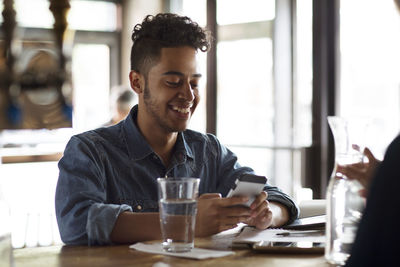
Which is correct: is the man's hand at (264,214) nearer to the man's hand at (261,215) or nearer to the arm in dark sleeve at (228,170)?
the man's hand at (261,215)

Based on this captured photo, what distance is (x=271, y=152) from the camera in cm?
534

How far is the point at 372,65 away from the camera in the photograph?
4633 mm

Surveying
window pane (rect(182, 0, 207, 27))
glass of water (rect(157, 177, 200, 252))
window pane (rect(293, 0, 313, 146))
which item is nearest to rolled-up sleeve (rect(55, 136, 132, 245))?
glass of water (rect(157, 177, 200, 252))

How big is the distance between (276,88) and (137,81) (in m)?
2.98

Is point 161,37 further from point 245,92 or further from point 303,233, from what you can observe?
point 245,92

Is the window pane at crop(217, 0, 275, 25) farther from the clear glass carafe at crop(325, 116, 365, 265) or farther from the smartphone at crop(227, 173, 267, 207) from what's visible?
the clear glass carafe at crop(325, 116, 365, 265)

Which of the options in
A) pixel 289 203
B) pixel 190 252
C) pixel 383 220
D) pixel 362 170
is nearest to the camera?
pixel 383 220

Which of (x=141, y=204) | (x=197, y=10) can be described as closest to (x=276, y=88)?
(x=197, y=10)

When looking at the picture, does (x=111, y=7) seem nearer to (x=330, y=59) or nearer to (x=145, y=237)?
(x=330, y=59)

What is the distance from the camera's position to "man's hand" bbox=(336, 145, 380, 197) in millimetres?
1479

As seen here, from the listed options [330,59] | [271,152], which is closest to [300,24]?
[330,59]

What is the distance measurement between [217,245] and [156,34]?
3.08 feet

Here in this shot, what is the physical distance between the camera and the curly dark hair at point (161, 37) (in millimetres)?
2334

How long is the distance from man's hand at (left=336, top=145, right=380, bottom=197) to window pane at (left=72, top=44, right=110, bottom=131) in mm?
5581
